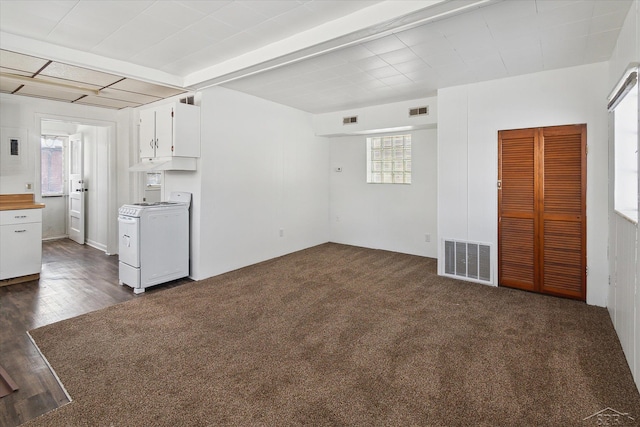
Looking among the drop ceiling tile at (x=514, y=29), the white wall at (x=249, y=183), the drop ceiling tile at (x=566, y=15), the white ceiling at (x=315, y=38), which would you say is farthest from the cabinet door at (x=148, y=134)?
the drop ceiling tile at (x=566, y=15)

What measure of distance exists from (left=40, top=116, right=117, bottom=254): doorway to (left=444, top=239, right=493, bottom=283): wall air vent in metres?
5.73

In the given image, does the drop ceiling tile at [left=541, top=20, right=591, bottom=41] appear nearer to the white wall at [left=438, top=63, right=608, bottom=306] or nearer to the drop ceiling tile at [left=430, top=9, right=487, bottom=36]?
the drop ceiling tile at [left=430, top=9, right=487, bottom=36]

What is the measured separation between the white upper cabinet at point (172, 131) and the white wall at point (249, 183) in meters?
0.14

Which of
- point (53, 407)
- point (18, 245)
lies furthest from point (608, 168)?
point (18, 245)

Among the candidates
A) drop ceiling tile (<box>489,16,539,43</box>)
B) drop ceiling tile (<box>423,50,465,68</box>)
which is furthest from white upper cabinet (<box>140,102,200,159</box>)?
drop ceiling tile (<box>489,16,539,43</box>)

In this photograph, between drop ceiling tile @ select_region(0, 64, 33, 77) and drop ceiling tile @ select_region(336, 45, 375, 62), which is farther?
drop ceiling tile @ select_region(0, 64, 33, 77)

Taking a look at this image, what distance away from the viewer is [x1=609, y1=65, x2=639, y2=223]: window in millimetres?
2498

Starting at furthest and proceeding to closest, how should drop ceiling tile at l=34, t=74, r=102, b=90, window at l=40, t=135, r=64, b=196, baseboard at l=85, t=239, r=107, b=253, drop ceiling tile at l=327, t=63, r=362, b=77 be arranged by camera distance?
1. window at l=40, t=135, r=64, b=196
2. baseboard at l=85, t=239, r=107, b=253
3. drop ceiling tile at l=34, t=74, r=102, b=90
4. drop ceiling tile at l=327, t=63, r=362, b=77

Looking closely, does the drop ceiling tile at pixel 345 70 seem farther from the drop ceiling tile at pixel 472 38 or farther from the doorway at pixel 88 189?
the doorway at pixel 88 189

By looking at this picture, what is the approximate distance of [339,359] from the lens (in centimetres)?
246

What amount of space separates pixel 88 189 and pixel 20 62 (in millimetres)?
3793

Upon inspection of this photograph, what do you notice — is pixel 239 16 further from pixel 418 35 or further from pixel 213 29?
pixel 418 35

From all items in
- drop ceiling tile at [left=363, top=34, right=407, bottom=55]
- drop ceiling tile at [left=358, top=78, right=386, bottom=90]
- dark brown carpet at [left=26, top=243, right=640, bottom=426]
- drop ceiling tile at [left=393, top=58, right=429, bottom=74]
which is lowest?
dark brown carpet at [left=26, top=243, right=640, bottom=426]

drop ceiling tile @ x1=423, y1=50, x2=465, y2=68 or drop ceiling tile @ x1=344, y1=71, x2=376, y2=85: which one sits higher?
drop ceiling tile @ x1=344, y1=71, x2=376, y2=85
